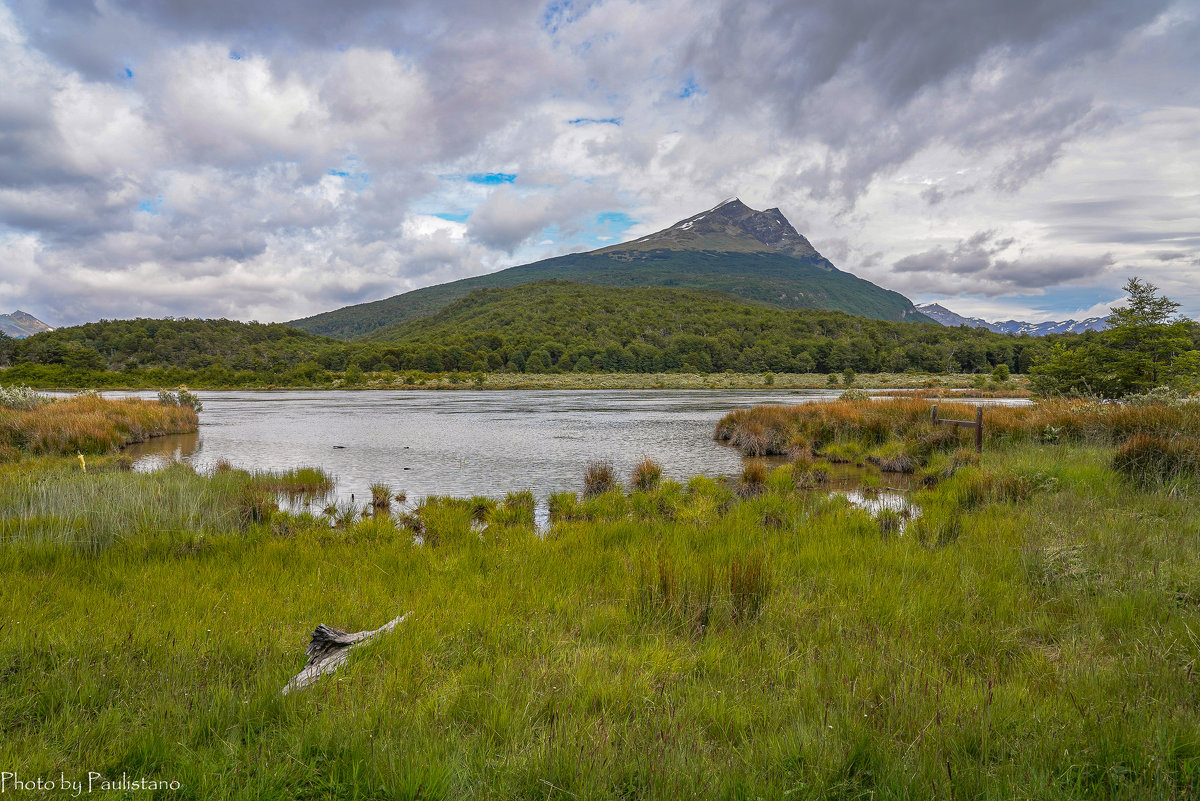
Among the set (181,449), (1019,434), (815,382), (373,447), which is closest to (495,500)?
(373,447)

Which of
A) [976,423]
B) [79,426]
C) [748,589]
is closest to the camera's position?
[748,589]

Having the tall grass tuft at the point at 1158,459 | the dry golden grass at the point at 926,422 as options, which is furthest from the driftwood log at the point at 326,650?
the dry golden grass at the point at 926,422

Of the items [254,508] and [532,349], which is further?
[532,349]

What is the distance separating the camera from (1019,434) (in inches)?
630

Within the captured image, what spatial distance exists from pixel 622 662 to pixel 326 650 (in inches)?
82.2

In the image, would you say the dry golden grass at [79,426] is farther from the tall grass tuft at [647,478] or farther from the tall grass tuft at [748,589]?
the tall grass tuft at [748,589]

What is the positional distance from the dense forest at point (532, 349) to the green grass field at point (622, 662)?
9816 cm

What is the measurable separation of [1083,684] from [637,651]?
2.75m

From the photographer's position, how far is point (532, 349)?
133875mm

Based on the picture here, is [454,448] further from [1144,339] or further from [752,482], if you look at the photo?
[1144,339]

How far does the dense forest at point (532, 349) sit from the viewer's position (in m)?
100

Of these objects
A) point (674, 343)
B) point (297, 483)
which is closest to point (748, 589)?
point (297, 483)

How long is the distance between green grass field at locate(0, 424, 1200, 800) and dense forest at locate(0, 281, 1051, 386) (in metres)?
98.2

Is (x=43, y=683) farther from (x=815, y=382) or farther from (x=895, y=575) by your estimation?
(x=815, y=382)
